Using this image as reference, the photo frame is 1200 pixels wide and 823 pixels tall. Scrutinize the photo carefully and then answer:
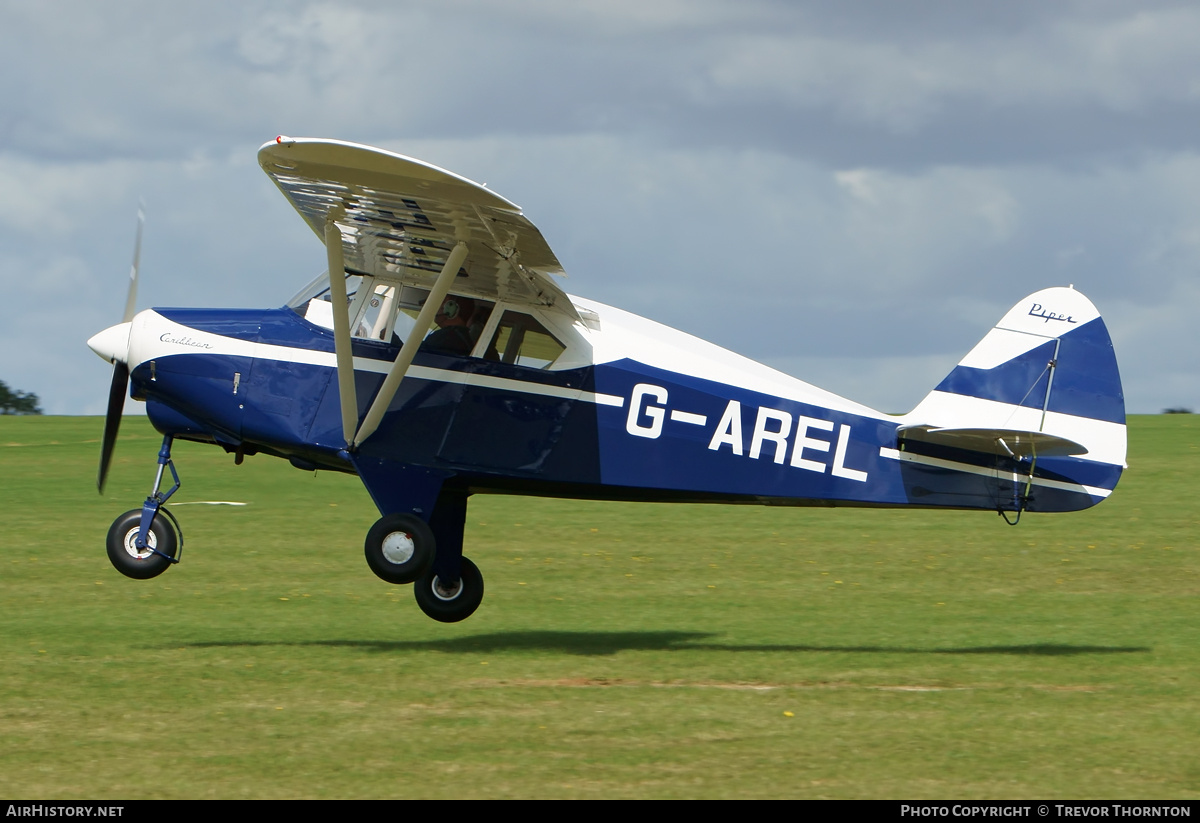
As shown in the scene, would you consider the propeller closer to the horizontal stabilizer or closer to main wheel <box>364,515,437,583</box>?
main wheel <box>364,515,437,583</box>

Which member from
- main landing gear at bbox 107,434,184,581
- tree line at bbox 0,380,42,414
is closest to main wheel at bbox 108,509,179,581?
main landing gear at bbox 107,434,184,581

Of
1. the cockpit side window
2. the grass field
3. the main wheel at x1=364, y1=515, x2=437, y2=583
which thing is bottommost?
the grass field

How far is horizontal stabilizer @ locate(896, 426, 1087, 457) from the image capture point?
10164 mm

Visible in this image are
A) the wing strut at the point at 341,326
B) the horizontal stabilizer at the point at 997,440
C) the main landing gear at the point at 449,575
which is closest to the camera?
the horizontal stabilizer at the point at 997,440

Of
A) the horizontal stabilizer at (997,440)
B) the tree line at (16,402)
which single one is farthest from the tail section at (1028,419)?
the tree line at (16,402)

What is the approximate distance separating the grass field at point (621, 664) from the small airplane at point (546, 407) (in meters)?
1.25

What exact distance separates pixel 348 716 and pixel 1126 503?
Answer: 16.7m

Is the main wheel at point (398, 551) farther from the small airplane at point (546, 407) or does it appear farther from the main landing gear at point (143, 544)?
the main landing gear at point (143, 544)

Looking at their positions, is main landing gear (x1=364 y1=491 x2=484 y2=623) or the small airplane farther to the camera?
main landing gear (x1=364 y1=491 x2=484 y2=623)

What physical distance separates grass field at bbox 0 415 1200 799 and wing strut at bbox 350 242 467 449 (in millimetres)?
1832

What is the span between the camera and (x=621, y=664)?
10.5m

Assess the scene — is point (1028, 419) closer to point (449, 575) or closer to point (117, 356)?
point (449, 575)

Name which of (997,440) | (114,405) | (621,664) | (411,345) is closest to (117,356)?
(114,405)

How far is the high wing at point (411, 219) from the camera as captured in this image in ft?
29.7
